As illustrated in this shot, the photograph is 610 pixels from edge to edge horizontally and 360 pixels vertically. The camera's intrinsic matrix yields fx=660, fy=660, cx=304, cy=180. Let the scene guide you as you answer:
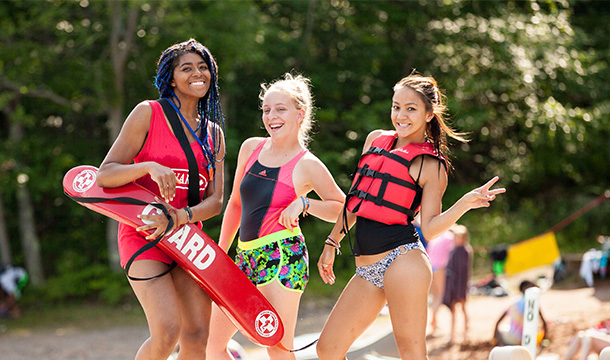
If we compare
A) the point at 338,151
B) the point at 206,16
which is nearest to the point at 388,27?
the point at 338,151

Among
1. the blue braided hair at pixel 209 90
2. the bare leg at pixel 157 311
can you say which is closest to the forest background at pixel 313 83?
the blue braided hair at pixel 209 90

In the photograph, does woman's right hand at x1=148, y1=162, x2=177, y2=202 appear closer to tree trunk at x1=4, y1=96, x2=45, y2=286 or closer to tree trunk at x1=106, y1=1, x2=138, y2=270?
tree trunk at x1=106, y1=1, x2=138, y2=270

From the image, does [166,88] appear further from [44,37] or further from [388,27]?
[388,27]

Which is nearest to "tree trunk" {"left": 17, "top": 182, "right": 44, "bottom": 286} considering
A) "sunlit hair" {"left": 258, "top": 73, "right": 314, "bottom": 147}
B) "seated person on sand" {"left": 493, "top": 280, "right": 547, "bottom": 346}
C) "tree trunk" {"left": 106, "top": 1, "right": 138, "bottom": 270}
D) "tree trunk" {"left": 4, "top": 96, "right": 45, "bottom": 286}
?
"tree trunk" {"left": 4, "top": 96, "right": 45, "bottom": 286}

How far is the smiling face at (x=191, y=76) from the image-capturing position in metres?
3.22

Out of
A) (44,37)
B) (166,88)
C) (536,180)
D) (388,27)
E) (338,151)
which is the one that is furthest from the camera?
(536,180)

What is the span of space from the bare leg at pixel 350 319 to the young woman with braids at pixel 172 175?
0.60 m

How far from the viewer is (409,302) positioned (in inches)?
122

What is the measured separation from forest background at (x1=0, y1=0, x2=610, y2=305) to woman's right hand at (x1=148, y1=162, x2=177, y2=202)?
327 inches

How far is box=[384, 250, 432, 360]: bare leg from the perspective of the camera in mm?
3098

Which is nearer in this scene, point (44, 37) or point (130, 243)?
point (130, 243)

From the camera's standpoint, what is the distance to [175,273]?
3.17 m

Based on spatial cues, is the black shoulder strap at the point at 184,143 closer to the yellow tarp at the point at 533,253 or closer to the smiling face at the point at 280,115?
the smiling face at the point at 280,115

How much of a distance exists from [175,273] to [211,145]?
2.17ft
